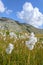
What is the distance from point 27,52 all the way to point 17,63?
90cm

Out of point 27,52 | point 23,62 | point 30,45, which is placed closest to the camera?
point 30,45

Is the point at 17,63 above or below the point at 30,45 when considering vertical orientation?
below

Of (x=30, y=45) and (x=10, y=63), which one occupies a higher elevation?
(x=30, y=45)

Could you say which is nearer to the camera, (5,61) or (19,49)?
(5,61)

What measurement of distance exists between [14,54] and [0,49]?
22.8 inches

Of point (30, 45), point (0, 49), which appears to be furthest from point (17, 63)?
point (0, 49)

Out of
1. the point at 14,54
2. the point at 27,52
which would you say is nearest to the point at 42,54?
the point at 27,52

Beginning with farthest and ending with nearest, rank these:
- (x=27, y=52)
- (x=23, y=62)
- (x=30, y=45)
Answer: (x=27, y=52)
(x=23, y=62)
(x=30, y=45)

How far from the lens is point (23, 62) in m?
6.41

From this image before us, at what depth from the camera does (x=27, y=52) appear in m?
7.12

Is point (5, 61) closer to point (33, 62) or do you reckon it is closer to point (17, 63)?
point (17, 63)

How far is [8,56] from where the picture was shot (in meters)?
6.55

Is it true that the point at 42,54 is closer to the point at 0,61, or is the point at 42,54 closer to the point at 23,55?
the point at 23,55

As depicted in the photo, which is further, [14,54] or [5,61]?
[14,54]
